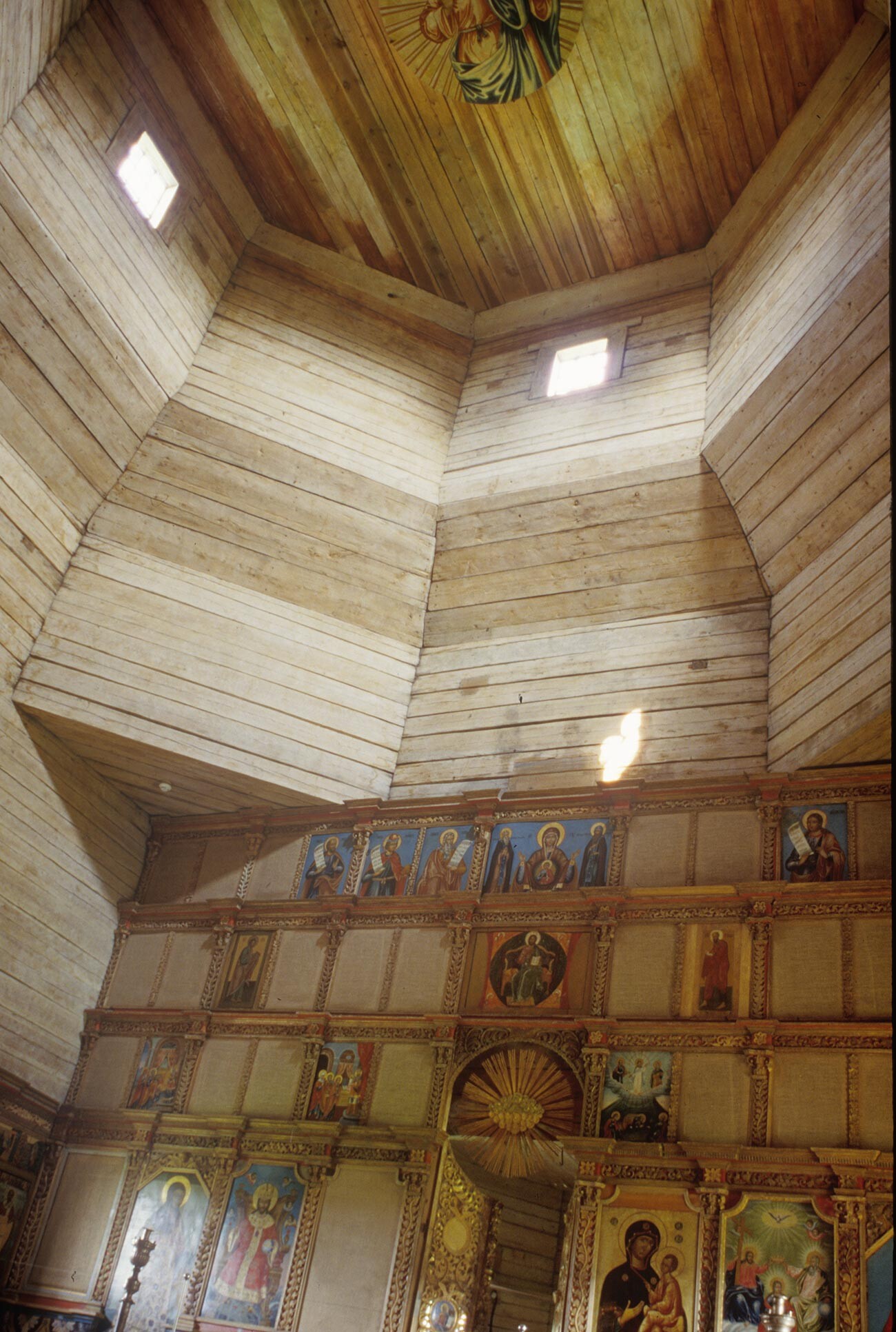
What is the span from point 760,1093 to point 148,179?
11.4 metres

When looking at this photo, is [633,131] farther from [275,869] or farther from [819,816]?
[275,869]

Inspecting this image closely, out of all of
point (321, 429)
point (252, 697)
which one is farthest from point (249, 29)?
point (252, 697)

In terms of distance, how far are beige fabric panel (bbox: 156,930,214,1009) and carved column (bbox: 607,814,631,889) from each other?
471cm

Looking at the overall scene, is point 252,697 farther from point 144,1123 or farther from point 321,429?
point 144,1123

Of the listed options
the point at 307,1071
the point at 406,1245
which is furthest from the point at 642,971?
the point at 307,1071

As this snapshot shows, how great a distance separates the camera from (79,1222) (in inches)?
455

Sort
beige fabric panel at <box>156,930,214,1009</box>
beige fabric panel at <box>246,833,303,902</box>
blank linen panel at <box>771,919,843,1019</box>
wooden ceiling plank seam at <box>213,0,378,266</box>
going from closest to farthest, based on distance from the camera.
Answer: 1. blank linen panel at <box>771,919,843,1019</box>
2. beige fabric panel at <box>156,930,214,1009</box>
3. beige fabric panel at <box>246,833,303,902</box>
4. wooden ceiling plank seam at <box>213,0,378,266</box>

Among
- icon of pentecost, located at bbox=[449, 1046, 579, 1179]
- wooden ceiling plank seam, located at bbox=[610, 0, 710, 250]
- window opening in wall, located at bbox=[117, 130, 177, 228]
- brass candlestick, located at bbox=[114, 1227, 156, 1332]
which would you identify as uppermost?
wooden ceiling plank seam, located at bbox=[610, 0, 710, 250]

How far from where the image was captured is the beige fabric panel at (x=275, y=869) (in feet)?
41.7

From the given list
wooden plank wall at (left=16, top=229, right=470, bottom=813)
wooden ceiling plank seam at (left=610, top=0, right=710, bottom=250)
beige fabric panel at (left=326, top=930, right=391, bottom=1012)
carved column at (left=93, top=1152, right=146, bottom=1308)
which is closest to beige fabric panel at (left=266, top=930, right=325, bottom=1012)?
beige fabric panel at (left=326, top=930, right=391, bottom=1012)

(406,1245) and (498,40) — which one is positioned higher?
(498,40)

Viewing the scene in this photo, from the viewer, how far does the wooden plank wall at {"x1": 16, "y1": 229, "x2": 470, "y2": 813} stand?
11977 mm

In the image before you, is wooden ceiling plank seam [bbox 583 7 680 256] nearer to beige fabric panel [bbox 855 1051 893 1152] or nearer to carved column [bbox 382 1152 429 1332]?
beige fabric panel [bbox 855 1051 893 1152]

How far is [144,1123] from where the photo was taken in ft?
38.6
